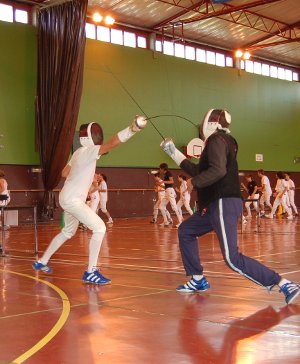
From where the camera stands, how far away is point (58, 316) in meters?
5.71

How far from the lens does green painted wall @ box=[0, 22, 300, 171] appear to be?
24375 millimetres

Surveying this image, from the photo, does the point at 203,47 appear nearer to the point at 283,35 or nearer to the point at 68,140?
the point at 283,35

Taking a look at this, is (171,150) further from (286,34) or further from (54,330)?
(286,34)

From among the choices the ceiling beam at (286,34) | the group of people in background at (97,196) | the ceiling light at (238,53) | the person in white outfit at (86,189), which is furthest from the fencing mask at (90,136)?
the ceiling light at (238,53)

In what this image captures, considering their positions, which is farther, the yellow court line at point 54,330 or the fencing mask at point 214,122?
the fencing mask at point 214,122

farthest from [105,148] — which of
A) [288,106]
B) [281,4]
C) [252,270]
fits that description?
[288,106]

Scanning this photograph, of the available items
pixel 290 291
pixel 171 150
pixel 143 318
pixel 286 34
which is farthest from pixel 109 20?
pixel 143 318

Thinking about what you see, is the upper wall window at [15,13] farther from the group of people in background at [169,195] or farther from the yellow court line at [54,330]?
the yellow court line at [54,330]

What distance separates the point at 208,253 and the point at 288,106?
27291mm

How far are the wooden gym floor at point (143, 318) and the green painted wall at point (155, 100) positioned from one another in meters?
15.8

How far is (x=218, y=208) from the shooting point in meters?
6.30

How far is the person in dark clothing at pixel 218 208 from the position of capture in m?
6.13

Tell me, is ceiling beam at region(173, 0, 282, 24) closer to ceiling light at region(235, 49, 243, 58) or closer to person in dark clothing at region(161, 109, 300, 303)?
ceiling light at region(235, 49, 243, 58)

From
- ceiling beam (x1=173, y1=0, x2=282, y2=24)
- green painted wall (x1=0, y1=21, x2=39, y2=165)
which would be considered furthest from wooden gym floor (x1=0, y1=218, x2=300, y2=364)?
ceiling beam (x1=173, y1=0, x2=282, y2=24)
